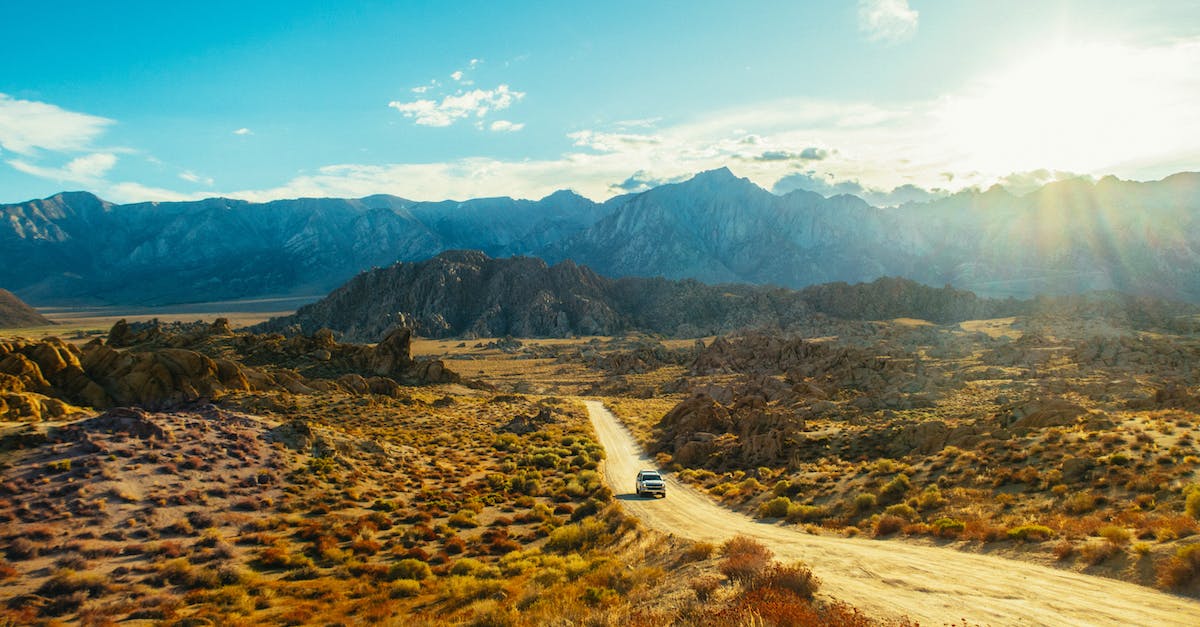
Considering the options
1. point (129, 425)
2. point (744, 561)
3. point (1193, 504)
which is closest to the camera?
point (744, 561)

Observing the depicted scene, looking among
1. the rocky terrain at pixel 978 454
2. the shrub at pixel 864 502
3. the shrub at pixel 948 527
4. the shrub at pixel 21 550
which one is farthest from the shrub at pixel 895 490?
the shrub at pixel 21 550

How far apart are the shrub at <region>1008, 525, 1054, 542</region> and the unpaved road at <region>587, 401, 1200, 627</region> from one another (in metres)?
1.68

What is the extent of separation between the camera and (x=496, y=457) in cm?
3922

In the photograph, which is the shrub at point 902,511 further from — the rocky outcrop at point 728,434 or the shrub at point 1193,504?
the rocky outcrop at point 728,434

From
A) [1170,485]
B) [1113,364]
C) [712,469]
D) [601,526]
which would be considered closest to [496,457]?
[712,469]

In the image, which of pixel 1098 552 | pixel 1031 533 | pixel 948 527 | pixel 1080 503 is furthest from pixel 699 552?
pixel 1080 503

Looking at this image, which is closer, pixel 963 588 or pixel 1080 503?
pixel 963 588

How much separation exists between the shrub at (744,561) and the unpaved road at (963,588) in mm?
1023

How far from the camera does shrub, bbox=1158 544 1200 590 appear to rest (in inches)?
476

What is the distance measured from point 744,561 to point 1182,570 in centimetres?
915

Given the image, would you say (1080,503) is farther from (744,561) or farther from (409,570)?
(409,570)

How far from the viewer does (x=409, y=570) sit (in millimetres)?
18828

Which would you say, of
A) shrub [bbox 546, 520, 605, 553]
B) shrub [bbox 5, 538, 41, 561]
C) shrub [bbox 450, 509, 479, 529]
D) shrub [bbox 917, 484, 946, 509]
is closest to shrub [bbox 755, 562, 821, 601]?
shrub [bbox 546, 520, 605, 553]

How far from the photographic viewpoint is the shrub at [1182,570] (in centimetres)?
1210
